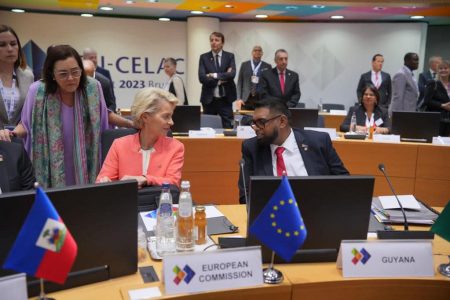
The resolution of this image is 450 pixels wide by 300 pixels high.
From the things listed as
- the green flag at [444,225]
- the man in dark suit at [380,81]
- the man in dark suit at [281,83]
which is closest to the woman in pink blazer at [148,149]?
the green flag at [444,225]

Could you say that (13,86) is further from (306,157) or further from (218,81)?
(218,81)

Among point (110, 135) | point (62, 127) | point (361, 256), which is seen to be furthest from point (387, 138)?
point (62, 127)

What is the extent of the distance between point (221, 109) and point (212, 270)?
4.70 m

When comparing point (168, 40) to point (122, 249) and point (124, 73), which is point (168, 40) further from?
point (122, 249)

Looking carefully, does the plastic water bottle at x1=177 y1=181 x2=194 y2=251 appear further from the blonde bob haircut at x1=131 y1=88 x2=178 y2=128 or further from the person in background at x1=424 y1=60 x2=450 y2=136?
the person in background at x1=424 y1=60 x2=450 y2=136

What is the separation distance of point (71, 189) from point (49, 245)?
0.19 meters

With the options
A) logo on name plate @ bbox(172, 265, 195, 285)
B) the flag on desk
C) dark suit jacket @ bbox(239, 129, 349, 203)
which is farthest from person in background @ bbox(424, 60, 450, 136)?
the flag on desk

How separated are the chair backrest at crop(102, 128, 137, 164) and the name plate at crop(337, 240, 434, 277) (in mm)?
1524

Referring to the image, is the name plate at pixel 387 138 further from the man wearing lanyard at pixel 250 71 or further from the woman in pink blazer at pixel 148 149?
the man wearing lanyard at pixel 250 71

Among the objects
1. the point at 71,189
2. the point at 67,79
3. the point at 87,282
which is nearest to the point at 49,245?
the point at 71,189

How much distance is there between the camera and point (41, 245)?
1.10 metres

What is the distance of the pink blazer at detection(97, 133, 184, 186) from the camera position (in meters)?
2.37

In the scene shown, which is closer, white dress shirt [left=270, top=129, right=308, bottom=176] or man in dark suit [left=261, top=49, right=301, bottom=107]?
white dress shirt [left=270, top=129, right=308, bottom=176]

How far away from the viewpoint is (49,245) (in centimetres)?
111
